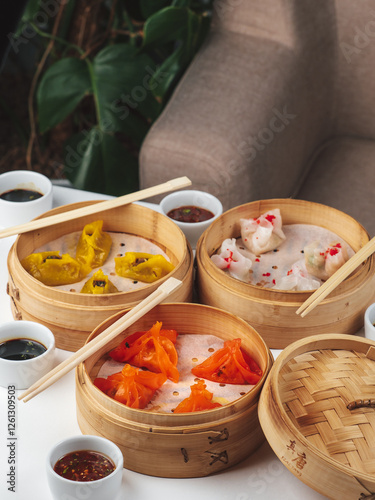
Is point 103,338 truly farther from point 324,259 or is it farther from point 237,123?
point 237,123

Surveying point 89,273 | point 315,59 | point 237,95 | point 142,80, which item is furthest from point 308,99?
point 89,273

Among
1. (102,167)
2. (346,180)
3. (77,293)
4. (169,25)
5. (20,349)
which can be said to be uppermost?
(169,25)

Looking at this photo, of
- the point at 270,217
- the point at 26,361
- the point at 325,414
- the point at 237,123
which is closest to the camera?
the point at 325,414

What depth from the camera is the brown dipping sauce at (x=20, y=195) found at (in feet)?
6.43

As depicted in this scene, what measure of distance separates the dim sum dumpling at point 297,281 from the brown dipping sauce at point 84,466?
625mm

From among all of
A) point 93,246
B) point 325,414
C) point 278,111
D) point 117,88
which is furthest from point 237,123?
Result: point 325,414

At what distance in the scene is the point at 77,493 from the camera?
1142 millimetres

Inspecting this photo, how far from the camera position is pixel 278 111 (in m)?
2.65

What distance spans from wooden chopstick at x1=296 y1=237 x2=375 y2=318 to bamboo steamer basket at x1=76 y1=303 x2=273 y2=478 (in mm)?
168

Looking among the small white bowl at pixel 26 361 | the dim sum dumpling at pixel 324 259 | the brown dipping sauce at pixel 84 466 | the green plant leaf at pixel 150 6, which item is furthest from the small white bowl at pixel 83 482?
the green plant leaf at pixel 150 6

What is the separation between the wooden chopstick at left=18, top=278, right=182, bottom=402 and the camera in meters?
1.31

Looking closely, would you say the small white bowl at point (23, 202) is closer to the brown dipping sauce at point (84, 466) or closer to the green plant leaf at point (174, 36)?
the brown dipping sauce at point (84, 466)

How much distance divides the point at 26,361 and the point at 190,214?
72 centimetres

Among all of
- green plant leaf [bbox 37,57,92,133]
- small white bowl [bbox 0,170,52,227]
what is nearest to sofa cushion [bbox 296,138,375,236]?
green plant leaf [bbox 37,57,92,133]
